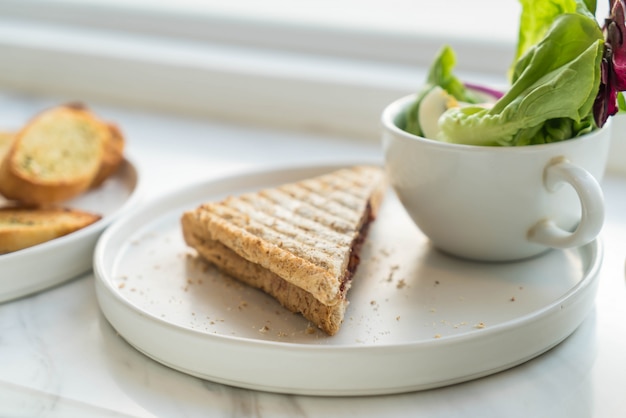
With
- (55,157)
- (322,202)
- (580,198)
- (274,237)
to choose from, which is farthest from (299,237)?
(55,157)

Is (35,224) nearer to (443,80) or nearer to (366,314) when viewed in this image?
(366,314)

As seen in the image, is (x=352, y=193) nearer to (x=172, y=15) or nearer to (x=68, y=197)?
(x=68, y=197)

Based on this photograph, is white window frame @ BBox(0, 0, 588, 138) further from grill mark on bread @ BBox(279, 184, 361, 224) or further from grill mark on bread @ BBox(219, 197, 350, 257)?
grill mark on bread @ BBox(219, 197, 350, 257)

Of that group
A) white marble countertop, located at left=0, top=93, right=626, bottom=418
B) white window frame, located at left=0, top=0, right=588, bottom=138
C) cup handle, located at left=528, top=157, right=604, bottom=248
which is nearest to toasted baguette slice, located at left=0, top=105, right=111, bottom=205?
white marble countertop, located at left=0, top=93, right=626, bottom=418

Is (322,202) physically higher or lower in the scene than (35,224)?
higher

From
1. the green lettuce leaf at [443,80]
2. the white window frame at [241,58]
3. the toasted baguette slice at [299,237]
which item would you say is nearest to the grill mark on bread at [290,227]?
the toasted baguette slice at [299,237]

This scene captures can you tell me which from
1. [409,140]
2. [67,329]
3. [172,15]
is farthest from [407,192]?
[172,15]
